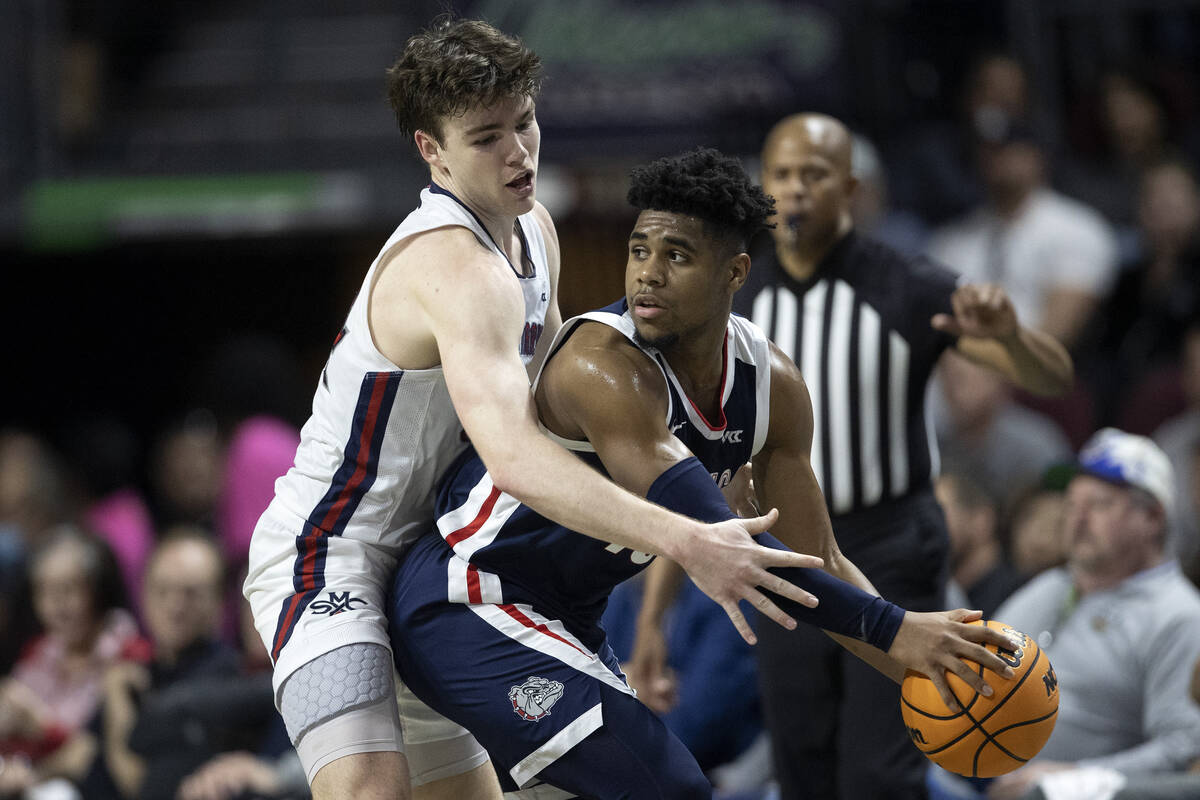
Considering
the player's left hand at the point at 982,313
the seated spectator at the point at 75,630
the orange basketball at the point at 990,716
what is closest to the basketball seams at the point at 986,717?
the orange basketball at the point at 990,716

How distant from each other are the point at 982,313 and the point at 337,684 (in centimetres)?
206

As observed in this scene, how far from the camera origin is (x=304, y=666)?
3236 mm

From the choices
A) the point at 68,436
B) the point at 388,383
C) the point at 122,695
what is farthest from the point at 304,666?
the point at 68,436

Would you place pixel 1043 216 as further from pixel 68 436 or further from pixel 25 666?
pixel 68 436

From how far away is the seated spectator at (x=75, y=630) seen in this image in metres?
6.58

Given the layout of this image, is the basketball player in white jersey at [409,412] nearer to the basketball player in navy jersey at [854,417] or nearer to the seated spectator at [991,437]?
the basketball player in navy jersey at [854,417]

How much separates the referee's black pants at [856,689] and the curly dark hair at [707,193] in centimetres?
146

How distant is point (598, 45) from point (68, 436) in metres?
4.61

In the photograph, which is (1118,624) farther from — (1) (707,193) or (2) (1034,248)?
(2) (1034,248)

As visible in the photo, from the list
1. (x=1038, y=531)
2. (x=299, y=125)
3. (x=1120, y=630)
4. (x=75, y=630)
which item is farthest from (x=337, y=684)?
(x=299, y=125)

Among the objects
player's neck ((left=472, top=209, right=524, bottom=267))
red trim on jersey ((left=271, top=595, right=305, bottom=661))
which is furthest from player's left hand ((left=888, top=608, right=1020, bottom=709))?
red trim on jersey ((left=271, top=595, right=305, bottom=661))

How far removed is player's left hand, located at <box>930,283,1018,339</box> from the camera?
4.12 meters

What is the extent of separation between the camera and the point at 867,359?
4.44 metres

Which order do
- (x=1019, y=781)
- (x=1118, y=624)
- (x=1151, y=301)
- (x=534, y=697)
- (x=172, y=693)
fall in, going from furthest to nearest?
(x=1151, y=301), (x=172, y=693), (x=1118, y=624), (x=1019, y=781), (x=534, y=697)
